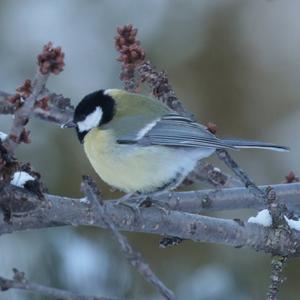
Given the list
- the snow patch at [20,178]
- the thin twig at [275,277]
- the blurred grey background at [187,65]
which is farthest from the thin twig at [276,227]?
the blurred grey background at [187,65]

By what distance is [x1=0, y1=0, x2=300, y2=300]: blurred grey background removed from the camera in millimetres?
4047

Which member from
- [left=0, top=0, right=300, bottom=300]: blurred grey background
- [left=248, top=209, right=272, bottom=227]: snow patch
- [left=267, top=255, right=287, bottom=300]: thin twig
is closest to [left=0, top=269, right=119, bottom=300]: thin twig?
[left=267, top=255, right=287, bottom=300]: thin twig

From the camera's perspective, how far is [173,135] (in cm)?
262

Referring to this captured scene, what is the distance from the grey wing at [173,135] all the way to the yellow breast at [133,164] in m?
0.03

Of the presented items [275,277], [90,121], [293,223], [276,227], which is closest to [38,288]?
[275,277]

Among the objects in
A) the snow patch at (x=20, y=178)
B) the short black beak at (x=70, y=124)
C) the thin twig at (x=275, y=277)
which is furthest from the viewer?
the short black beak at (x=70, y=124)

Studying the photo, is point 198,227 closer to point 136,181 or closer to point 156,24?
point 136,181

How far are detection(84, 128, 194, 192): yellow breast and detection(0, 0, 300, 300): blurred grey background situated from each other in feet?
3.89

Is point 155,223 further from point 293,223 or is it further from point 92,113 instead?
point 92,113

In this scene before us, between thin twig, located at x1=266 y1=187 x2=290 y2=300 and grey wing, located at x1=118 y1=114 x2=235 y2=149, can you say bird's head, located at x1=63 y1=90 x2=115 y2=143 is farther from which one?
thin twig, located at x1=266 y1=187 x2=290 y2=300

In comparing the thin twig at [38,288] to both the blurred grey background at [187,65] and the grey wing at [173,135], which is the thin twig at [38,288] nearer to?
the grey wing at [173,135]

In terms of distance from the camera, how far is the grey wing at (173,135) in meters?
2.56

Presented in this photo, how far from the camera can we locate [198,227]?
2113mm

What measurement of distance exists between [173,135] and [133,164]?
20cm
